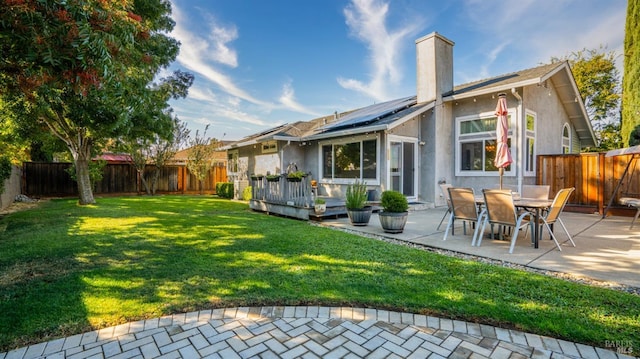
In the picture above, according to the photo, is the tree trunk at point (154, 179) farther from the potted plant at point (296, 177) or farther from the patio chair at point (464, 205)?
the patio chair at point (464, 205)

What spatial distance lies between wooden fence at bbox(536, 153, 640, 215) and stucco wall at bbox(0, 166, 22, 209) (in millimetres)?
19114

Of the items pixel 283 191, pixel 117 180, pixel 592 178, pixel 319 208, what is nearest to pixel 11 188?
pixel 117 180

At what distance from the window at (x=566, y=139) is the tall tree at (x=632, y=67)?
82.4 inches

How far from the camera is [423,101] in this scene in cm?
1117

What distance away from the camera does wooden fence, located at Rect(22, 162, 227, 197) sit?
15.7 meters

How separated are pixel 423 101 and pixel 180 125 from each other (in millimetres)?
14504

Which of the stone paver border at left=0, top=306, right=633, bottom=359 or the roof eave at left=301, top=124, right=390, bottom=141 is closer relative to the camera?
the stone paver border at left=0, top=306, right=633, bottom=359

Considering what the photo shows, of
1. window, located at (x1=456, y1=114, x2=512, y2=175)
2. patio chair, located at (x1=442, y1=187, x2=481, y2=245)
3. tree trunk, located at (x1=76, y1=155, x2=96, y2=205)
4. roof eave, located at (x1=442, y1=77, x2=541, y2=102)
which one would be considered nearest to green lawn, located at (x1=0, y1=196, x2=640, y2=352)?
patio chair, located at (x1=442, y1=187, x2=481, y2=245)

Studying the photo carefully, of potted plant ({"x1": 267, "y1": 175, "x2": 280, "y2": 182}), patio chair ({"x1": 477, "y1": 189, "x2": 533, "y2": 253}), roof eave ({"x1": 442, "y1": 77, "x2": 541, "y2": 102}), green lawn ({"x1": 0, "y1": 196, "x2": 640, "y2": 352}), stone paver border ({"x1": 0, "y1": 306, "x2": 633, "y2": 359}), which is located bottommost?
stone paver border ({"x1": 0, "y1": 306, "x2": 633, "y2": 359})

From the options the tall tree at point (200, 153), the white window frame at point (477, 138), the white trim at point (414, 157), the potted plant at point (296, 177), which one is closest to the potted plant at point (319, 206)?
the potted plant at point (296, 177)

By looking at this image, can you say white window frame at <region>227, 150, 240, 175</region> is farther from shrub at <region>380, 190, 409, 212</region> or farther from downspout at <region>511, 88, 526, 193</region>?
downspout at <region>511, 88, 526, 193</region>

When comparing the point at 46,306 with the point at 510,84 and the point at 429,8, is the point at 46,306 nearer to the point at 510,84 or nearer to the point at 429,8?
the point at 510,84

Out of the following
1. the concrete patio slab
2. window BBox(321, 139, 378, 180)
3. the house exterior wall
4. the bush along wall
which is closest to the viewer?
the concrete patio slab

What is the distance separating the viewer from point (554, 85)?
11508 mm
